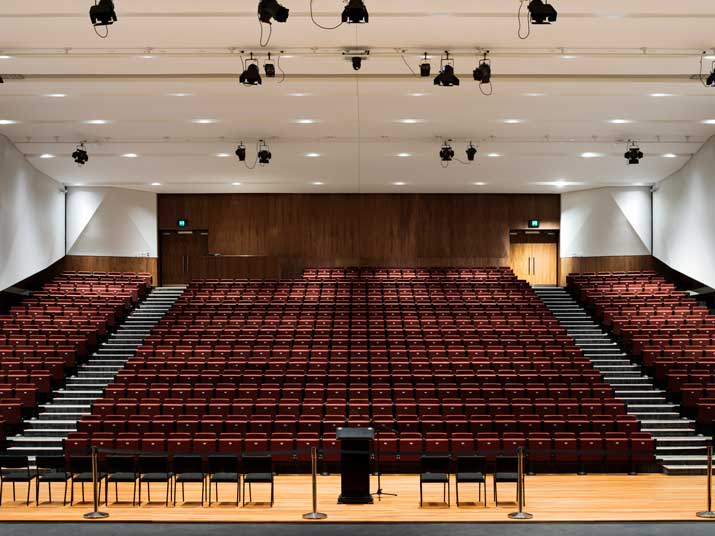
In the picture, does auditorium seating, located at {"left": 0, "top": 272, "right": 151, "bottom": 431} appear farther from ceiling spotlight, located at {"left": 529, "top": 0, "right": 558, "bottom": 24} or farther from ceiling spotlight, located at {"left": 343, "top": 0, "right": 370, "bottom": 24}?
ceiling spotlight, located at {"left": 529, "top": 0, "right": 558, "bottom": 24}

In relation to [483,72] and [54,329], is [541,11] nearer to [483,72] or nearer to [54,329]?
[483,72]

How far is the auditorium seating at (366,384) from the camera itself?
35.4ft

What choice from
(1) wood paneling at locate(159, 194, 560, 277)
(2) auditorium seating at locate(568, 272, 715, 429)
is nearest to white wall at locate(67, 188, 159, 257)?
(1) wood paneling at locate(159, 194, 560, 277)

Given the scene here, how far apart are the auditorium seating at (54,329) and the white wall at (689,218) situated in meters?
10.9

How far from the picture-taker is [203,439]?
10.6 m

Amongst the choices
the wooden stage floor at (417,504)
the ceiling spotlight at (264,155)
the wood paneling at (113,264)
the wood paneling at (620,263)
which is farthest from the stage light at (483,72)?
the wood paneling at (113,264)

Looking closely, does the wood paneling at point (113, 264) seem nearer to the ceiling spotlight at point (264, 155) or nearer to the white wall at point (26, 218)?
the white wall at point (26, 218)

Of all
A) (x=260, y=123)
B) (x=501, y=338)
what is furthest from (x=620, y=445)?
(x=260, y=123)

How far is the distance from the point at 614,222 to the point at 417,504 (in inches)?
504

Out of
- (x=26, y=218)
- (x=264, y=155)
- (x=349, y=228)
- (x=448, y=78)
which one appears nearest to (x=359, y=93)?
(x=448, y=78)

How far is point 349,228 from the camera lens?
21109mm

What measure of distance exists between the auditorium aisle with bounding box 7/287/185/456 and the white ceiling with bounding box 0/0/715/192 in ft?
10.2

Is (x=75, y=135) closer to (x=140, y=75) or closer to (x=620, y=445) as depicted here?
(x=140, y=75)

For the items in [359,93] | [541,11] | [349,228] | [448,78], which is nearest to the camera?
[541,11]
